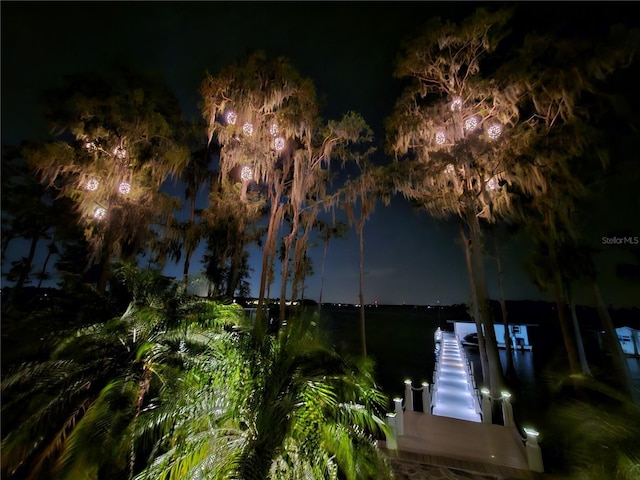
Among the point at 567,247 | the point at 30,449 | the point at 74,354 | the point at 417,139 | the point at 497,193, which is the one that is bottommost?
the point at 30,449

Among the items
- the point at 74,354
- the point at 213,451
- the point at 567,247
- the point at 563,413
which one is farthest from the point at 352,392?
the point at 567,247

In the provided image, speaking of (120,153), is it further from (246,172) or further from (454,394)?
(454,394)

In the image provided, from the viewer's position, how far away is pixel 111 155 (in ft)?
26.6

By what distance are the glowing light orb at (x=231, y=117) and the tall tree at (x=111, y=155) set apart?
177cm

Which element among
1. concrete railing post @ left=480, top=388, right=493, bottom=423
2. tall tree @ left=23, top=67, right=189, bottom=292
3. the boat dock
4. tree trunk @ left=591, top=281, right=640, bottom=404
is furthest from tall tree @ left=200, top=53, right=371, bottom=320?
tree trunk @ left=591, top=281, right=640, bottom=404

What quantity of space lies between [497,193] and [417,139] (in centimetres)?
272

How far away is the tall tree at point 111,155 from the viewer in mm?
7664

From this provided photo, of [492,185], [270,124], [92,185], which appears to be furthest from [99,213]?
[492,185]

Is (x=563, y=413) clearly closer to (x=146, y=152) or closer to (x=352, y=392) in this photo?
(x=352, y=392)

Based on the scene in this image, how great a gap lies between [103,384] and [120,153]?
6.83m

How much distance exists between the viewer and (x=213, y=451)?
2904mm

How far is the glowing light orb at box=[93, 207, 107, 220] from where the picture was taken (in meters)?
8.16

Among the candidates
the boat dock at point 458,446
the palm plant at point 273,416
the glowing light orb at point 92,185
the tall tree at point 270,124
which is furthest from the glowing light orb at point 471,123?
the glowing light orb at point 92,185

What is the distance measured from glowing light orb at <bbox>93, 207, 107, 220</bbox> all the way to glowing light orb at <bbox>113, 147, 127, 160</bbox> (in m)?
1.55
